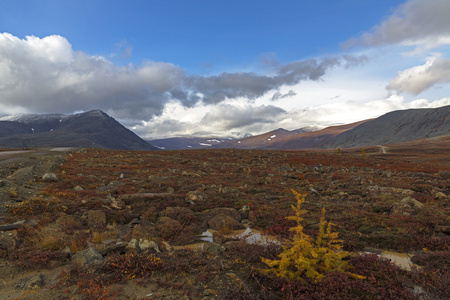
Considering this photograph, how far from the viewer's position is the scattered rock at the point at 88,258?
7.30 metres

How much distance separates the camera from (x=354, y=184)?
74.4 feet

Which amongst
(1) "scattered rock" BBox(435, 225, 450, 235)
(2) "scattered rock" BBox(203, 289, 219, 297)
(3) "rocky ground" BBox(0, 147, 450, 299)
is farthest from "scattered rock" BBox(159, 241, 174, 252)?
(1) "scattered rock" BBox(435, 225, 450, 235)

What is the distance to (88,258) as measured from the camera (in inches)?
293

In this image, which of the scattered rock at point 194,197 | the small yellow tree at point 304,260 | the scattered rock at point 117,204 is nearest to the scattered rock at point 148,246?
the small yellow tree at point 304,260

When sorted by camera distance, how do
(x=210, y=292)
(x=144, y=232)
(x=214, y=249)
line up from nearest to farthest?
1. (x=210, y=292)
2. (x=214, y=249)
3. (x=144, y=232)

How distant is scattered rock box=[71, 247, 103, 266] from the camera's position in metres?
7.30

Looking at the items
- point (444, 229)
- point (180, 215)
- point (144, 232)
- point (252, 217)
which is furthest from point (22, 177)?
point (444, 229)

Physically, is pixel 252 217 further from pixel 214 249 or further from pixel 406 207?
pixel 406 207

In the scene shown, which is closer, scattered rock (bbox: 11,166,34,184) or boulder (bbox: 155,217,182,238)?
boulder (bbox: 155,217,182,238)

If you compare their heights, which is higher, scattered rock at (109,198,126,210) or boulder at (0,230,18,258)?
boulder at (0,230,18,258)

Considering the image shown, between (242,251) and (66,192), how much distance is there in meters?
14.3

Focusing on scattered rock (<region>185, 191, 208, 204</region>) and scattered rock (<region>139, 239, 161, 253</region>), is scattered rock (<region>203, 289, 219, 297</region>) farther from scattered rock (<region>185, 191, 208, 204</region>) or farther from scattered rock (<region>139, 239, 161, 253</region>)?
scattered rock (<region>185, 191, 208, 204</region>)

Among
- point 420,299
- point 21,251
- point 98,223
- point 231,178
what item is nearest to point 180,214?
point 98,223

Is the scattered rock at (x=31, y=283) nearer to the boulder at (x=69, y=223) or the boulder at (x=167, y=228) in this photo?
the boulder at (x=69, y=223)
